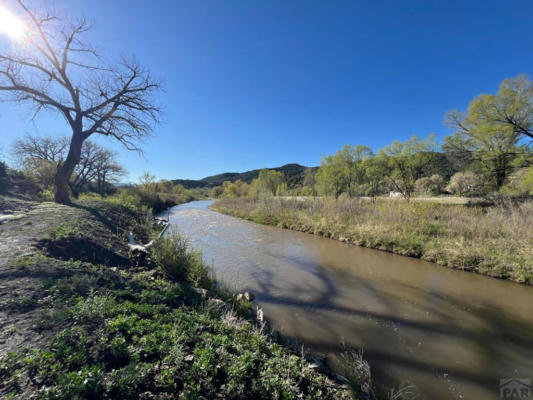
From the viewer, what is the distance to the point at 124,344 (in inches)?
82.0

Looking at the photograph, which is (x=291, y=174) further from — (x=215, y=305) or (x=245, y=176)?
(x=215, y=305)

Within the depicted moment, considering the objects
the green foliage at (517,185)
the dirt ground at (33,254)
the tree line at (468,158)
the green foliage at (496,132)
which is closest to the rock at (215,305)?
the dirt ground at (33,254)

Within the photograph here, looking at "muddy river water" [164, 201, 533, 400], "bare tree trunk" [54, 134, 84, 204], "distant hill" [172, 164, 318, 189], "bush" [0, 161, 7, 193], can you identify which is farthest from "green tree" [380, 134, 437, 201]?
"distant hill" [172, 164, 318, 189]

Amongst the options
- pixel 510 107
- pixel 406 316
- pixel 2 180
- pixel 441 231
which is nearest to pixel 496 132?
pixel 510 107

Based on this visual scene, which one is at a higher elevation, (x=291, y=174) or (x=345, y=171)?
(x=291, y=174)

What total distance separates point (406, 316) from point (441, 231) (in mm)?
6878

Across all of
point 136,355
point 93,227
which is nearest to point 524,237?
point 136,355

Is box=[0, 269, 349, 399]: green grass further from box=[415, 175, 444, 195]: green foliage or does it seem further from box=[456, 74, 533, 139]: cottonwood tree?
box=[415, 175, 444, 195]: green foliage

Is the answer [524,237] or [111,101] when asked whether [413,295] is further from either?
[111,101]

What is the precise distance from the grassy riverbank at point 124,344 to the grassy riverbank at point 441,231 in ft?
25.6

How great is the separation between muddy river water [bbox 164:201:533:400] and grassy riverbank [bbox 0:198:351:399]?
1437 millimetres

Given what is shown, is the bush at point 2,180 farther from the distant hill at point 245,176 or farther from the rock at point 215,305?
the distant hill at point 245,176

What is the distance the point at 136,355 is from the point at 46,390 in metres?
0.65

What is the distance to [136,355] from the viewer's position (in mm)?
1971
